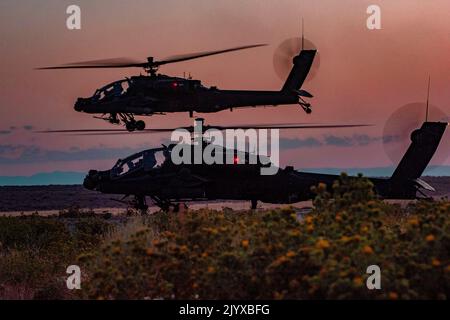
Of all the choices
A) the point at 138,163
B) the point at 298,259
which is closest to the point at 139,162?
the point at 138,163

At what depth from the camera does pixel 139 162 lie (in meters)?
27.7

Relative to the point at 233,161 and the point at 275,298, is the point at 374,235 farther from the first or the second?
the point at 233,161

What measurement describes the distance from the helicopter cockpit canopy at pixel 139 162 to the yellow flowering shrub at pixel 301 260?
56.3 ft

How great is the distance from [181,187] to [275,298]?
18.9 metres

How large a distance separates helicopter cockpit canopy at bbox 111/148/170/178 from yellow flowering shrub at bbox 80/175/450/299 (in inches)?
676

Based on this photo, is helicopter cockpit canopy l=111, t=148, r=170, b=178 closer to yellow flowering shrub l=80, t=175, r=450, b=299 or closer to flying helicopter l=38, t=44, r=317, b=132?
flying helicopter l=38, t=44, r=317, b=132

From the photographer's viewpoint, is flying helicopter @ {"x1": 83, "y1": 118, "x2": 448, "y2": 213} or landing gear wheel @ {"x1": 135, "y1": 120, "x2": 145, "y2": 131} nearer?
flying helicopter @ {"x1": 83, "y1": 118, "x2": 448, "y2": 213}

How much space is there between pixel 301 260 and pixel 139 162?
19207 mm

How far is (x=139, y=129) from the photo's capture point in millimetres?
30156

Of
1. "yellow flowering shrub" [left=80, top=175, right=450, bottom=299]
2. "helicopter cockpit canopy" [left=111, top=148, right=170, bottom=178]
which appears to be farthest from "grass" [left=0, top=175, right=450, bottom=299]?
"helicopter cockpit canopy" [left=111, top=148, right=170, bottom=178]

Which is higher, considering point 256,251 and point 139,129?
point 139,129

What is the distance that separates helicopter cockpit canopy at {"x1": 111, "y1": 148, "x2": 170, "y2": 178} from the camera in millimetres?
27219
